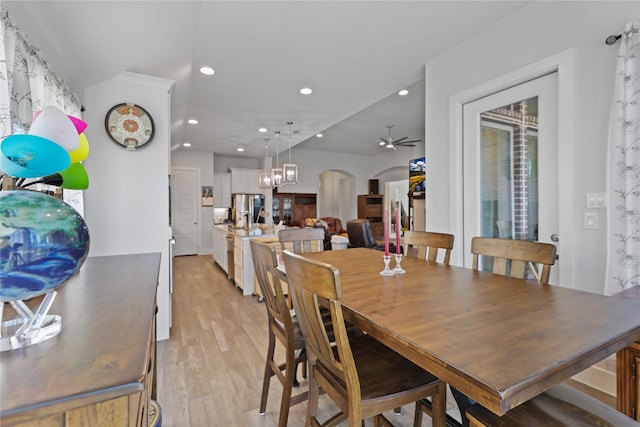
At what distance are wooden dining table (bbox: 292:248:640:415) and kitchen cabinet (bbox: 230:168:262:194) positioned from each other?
7.21 metres

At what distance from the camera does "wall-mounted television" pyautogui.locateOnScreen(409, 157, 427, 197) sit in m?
7.80

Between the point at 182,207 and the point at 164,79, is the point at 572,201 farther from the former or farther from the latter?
the point at 182,207

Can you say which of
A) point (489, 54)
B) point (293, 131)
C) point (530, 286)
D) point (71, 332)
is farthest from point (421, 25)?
point (293, 131)

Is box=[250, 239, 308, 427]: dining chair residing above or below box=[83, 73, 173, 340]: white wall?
below

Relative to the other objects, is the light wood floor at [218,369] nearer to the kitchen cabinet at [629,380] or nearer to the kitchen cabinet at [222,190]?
the kitchen cabinet at [629,380]

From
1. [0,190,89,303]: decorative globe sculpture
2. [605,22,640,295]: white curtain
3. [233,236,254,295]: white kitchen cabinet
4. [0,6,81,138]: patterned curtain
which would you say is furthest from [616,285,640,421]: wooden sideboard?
[233,236,254,295]: white kitchen cabinet

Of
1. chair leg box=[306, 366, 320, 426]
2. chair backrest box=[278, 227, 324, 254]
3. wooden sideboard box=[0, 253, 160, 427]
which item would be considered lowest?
chair leg box=[306, 366, 320, 426]

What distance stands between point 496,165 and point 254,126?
4.08m

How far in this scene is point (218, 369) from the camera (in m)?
2.32

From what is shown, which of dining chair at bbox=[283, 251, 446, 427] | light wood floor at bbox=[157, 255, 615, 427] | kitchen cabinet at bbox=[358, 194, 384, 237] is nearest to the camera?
dining chair at bbox=[283, 251, 446, 427]

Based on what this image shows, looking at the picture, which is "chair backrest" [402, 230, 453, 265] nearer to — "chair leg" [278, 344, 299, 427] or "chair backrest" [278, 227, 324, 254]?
"chair backrest" [278, 227, 324, 254]

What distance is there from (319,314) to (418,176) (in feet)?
24.3

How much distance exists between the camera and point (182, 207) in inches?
308

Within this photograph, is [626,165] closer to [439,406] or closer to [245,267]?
[439,406]
